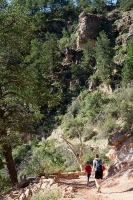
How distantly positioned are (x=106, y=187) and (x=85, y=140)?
22.0 m

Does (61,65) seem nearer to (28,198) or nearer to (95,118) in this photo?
(95,118)

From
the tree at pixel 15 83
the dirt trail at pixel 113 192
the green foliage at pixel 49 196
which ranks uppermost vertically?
the tree at pixel 15 83

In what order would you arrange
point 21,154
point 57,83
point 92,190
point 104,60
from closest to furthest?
point 92,190
point 21,154
point 104,60
point 57,83

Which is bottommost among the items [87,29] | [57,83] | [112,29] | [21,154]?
[21,154]

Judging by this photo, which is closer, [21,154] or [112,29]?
[21,154]

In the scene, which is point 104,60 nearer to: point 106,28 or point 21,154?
point 106,28

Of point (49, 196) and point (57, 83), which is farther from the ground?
point (57, 83)

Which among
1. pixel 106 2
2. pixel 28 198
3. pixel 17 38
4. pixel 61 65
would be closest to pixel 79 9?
pixel 106 2

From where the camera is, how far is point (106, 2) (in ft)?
236

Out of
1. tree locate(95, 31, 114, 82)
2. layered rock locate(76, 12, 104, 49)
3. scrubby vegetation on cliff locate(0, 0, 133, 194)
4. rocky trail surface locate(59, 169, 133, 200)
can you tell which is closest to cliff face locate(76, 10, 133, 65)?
layered rock locate(76, 12, 104, 49)

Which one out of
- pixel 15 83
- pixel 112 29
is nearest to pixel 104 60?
pixel 112 29

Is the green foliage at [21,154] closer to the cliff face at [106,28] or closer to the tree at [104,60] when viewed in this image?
the tree at [104,60]

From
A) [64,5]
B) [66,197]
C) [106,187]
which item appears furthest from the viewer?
[64,5]

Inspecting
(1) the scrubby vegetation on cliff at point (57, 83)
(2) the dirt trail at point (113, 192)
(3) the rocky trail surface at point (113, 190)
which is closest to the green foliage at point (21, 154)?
(1) the scrubby vegetation on cliff at point (57, 83)
